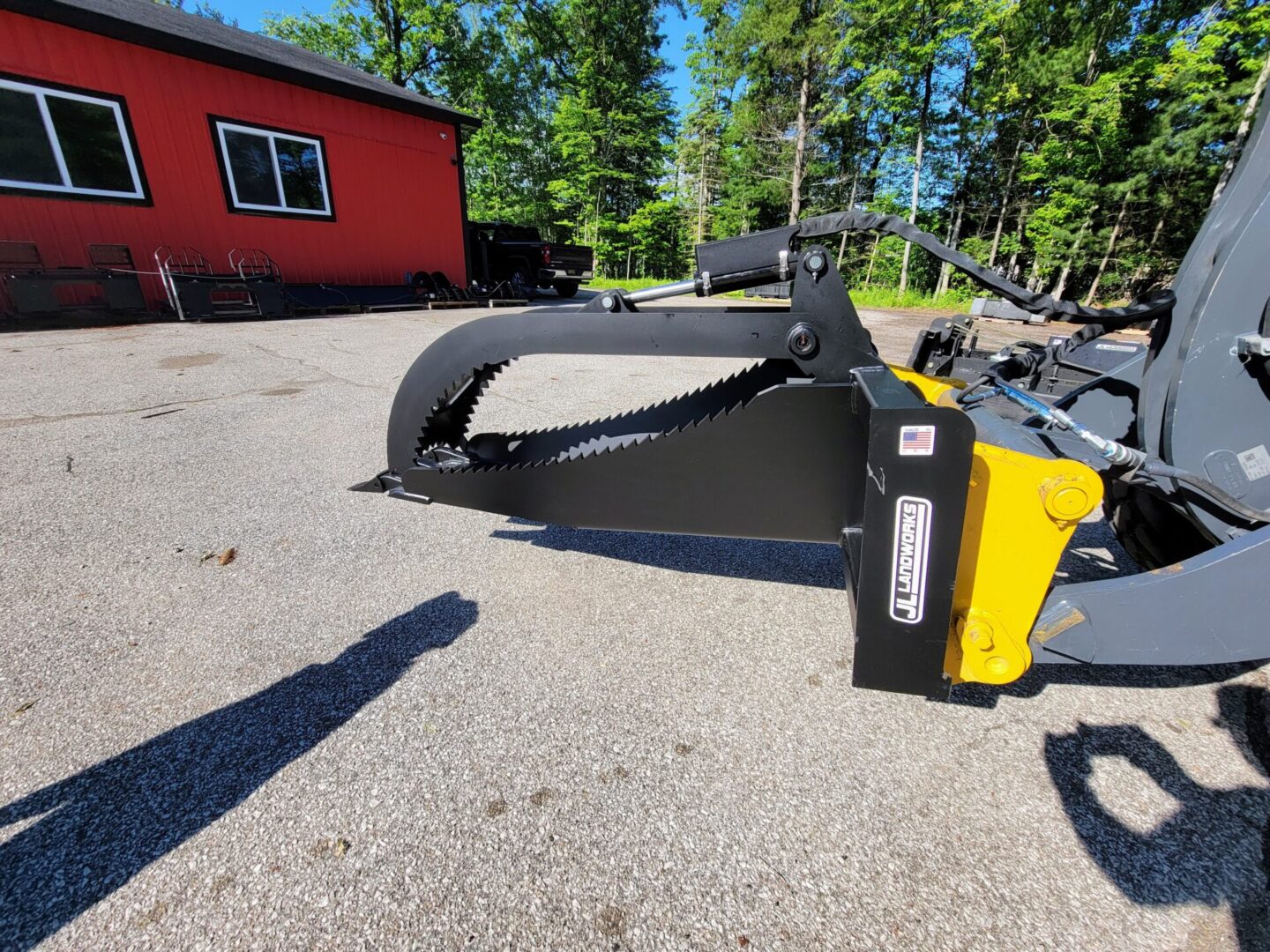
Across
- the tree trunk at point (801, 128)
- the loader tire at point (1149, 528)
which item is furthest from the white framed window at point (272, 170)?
the tree trunk at point (801, 128)

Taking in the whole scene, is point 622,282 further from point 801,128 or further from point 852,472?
point 852,472

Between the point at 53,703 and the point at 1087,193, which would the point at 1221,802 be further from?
the point at 1087,193

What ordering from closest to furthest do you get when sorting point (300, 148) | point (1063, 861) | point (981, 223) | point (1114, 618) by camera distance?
point (1063, 861) < point (1114, 618) < point (300, 148) < point (981, 223)

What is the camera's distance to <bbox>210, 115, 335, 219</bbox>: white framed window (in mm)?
11016

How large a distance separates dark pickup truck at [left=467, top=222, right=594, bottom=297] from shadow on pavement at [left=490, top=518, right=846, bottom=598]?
1471cm

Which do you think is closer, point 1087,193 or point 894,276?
point 1087,193

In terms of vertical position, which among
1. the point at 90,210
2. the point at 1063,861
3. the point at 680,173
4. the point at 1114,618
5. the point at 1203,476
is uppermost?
the point at 680,173

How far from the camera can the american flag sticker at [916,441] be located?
1.18 meters

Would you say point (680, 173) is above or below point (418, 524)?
above

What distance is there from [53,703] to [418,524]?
1.51 m

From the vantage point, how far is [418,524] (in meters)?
2.99

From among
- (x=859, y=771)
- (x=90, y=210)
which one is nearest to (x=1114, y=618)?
(x=859, y=771)

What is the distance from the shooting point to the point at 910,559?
1.28 metres

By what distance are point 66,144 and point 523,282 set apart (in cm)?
964
